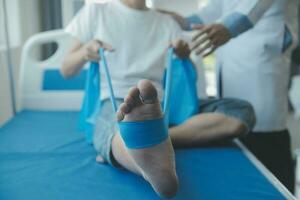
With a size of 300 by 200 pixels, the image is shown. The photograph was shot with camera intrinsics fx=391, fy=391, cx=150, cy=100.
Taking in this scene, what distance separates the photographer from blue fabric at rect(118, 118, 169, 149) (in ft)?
2.66

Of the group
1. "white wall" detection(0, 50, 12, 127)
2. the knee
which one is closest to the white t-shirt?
the knee

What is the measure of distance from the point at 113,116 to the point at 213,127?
351 millimetres

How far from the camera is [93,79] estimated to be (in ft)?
4.78

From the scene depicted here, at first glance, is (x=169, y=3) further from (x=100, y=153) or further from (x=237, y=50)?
(x=100, y=153)

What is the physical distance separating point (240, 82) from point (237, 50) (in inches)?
5.2

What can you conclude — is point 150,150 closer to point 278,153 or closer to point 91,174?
point 91,174

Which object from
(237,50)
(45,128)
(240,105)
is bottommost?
(45,128)

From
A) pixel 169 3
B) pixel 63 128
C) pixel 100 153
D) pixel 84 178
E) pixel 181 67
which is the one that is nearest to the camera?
pixel 84 178

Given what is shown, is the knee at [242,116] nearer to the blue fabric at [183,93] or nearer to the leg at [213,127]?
the leg at [213,127]

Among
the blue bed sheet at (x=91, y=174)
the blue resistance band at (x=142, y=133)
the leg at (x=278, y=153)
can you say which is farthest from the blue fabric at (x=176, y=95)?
the blue resistance band at (x=142, y=133)

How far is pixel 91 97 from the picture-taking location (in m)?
1.48

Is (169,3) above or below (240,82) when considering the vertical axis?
above

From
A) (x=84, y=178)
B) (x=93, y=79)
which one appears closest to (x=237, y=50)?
(x=93, y=79)

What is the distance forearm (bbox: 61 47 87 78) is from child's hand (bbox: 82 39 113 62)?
0.03m
